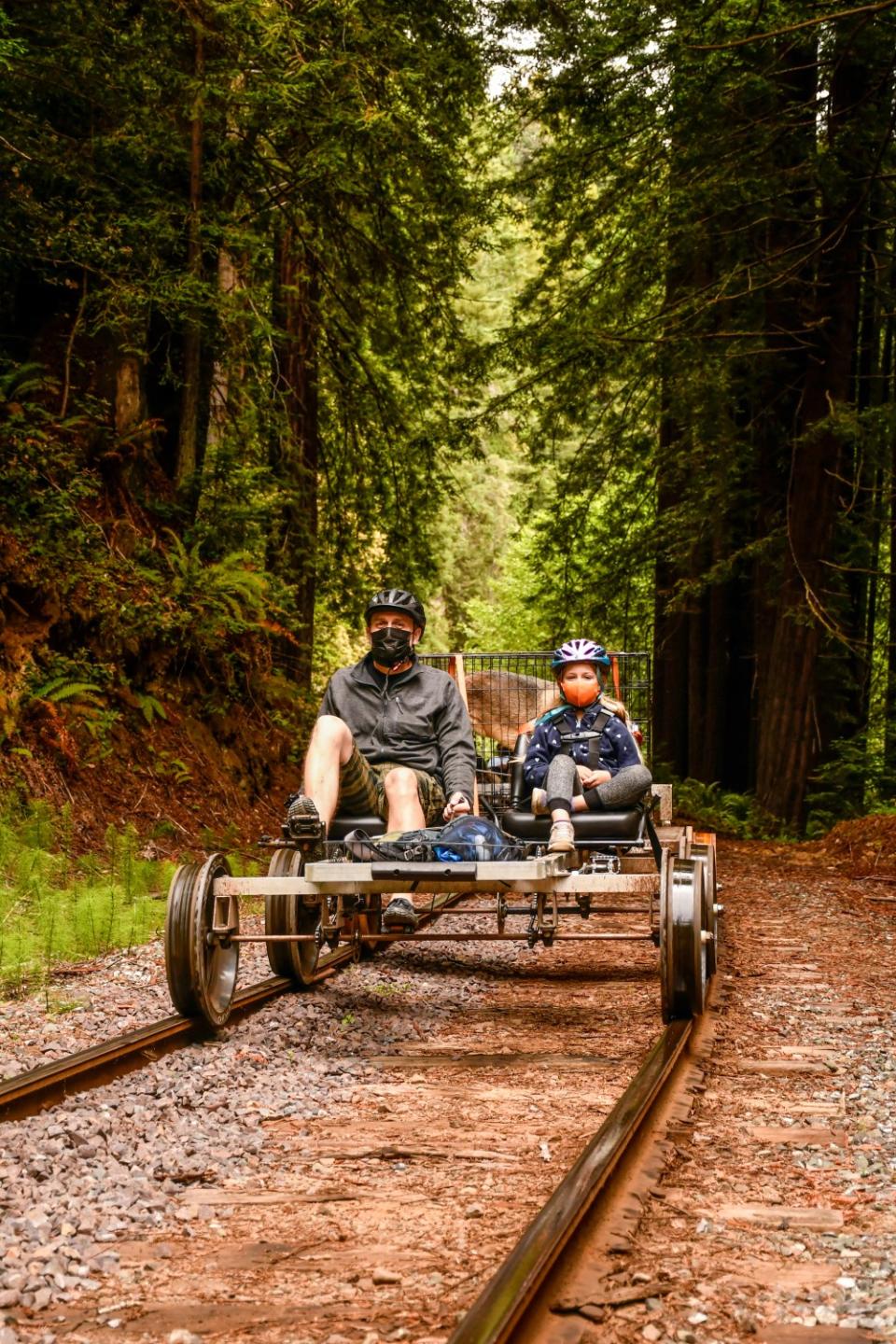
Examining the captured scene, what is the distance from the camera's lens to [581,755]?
7246mm

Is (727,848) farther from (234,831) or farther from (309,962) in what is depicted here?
(309,962)

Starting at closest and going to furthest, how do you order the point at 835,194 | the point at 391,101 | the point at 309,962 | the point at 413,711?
the point at 309,962 → the point at 413,711 → the point at 391,101 → the point at 835,194

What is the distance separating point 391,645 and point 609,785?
1.47 m

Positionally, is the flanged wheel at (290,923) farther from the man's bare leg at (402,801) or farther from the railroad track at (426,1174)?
the man's bare leg at (402,801)

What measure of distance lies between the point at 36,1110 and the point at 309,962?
2494 mm

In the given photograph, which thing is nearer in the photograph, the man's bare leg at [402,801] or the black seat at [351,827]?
the black seat at [351,827]

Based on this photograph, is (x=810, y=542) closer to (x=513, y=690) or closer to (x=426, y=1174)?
(x=513, y=690)

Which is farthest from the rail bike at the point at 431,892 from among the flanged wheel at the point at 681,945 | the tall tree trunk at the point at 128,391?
the tall tree trunk at the point at 128,391

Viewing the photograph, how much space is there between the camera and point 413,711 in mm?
7391

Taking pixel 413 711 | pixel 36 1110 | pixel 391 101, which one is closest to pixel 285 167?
pixel 391 101

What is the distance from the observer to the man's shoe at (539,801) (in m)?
6.63

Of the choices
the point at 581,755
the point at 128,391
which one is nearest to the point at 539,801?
the point at 581,755

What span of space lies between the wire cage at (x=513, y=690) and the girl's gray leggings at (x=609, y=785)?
3290 millimetres

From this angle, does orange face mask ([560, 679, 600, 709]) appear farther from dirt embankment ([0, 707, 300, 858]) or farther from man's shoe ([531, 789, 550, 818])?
dirt embankment ([0, 707, 300, 858])
